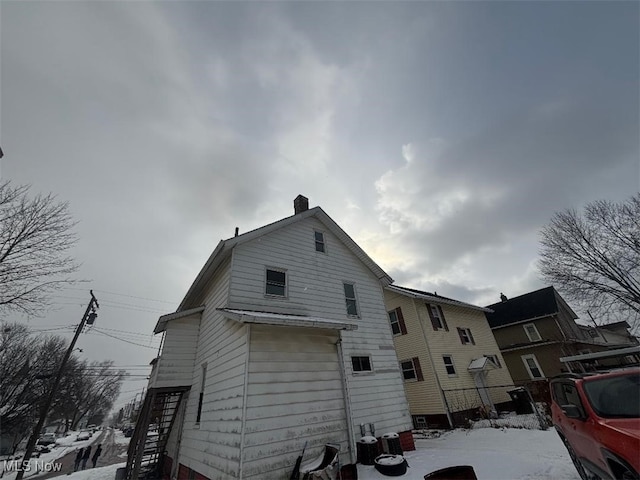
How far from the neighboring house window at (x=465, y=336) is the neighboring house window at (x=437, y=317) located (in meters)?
1.82

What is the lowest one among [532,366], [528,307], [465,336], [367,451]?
[367,451]

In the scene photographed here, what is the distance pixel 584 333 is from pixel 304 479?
38.8 metres

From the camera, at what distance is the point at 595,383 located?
176 inches

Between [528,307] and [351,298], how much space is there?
901 inches

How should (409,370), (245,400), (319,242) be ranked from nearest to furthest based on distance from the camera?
(245,400)
(319,242)
(409,370)

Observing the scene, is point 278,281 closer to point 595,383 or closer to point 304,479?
point 304,479

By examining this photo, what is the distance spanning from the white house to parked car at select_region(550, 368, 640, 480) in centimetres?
552

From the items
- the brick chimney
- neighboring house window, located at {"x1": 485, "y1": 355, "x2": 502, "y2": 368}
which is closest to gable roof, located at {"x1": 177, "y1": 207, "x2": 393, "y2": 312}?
the brick chimney

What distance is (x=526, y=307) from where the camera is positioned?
84.0 ft

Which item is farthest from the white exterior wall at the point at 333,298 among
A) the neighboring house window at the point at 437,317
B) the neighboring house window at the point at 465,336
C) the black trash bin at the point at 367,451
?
the neighboring house window at the point at 465,336

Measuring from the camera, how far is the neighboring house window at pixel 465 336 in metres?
19.6

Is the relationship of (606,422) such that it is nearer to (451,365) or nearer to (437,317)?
(451,365)

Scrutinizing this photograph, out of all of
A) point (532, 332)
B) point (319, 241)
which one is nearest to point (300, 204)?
point (319, 241)

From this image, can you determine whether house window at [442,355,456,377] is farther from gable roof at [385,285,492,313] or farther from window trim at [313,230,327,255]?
window trim at [313,230,327,255]
